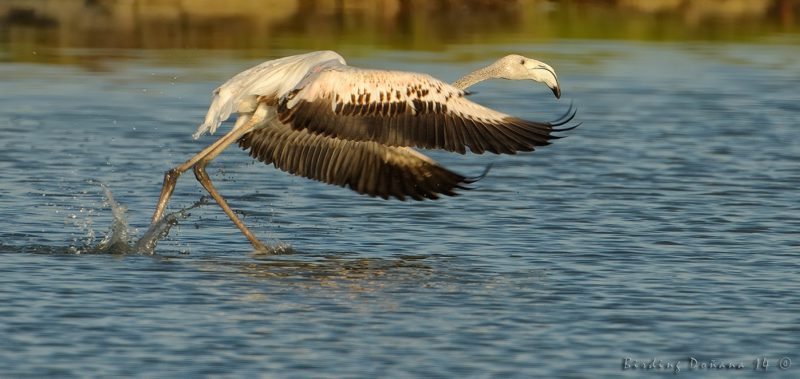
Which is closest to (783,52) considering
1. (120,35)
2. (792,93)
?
(792,93)

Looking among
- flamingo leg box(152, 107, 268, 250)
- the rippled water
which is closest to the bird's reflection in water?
the rippled water

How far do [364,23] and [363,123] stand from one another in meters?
17.4

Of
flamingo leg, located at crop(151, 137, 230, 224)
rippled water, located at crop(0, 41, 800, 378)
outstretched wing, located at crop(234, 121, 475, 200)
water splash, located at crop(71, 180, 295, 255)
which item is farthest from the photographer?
flamingo leg, located at crop(151, 137, 230, 224)

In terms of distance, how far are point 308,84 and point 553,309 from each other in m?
2.01

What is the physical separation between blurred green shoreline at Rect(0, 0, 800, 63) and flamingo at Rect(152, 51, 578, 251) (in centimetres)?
1155

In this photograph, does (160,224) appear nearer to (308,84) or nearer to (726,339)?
(308,84)

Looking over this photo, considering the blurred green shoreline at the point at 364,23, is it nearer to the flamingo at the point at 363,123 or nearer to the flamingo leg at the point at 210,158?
the flamingo leg at the point at 210,158

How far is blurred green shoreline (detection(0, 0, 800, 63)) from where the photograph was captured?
23750mm

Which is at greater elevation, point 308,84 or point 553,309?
point 308,84

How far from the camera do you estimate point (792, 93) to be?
19484mm

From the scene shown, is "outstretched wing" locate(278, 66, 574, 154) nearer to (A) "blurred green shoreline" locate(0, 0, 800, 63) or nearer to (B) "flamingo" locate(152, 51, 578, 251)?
(B) "flamingo" locate(152, 51, 578, 251)

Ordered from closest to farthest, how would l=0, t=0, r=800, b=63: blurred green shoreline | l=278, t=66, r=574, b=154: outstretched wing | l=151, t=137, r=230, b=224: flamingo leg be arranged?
l=278, t=66, r=574, b=154: outstretched wing → l=151, t=137, r=230, b=224: flamingo leg → l=0, t=0, r=800, b=63: blurred green shoreline

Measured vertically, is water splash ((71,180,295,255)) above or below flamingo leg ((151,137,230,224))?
below

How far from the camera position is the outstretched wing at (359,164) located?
33.9 feet
